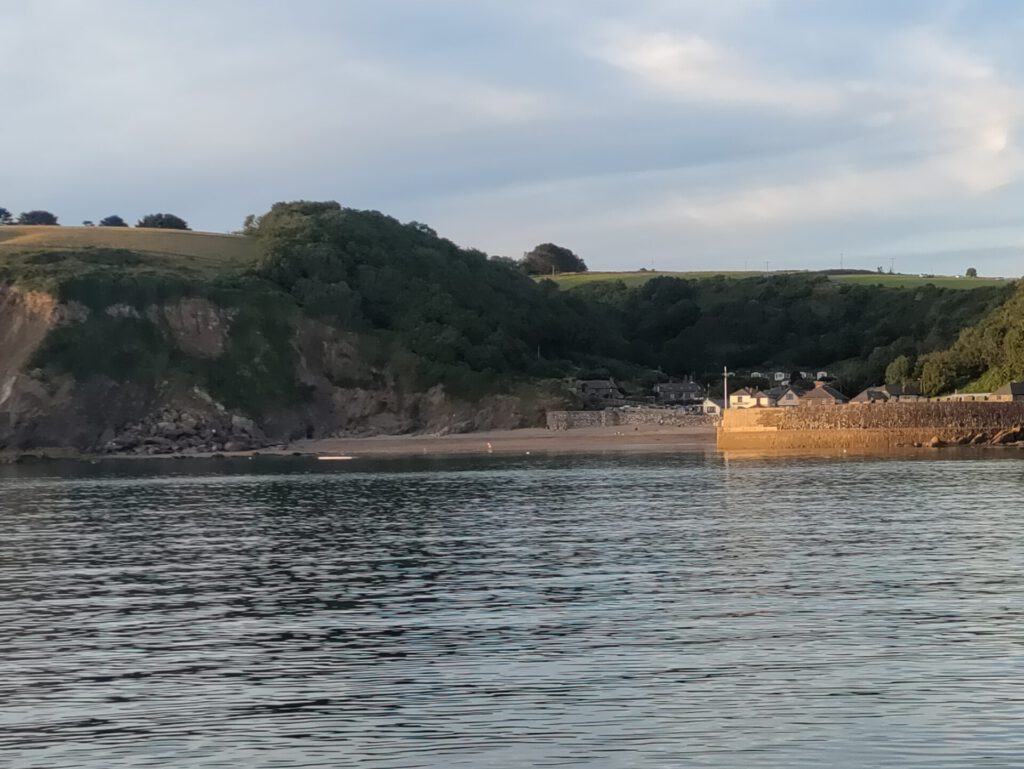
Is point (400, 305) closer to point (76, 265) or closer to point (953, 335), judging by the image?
point (76, 265)

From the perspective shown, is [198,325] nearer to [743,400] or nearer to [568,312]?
[743,400]

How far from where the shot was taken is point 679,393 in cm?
14450

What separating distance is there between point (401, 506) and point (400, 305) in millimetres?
88318

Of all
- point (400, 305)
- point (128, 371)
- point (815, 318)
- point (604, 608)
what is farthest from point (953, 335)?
point (604, 608)

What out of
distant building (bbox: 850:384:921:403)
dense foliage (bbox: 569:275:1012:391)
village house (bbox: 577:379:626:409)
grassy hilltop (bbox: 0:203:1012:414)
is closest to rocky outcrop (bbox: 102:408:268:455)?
grassy hilltop (bbox: 0:203:1012:414)

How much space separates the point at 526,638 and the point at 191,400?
98472mm

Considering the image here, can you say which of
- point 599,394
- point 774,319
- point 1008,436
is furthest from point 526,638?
point 774,319

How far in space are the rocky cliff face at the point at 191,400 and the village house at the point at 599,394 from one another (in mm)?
4655

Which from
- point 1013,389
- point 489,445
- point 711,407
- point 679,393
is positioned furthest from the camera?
point 679,393

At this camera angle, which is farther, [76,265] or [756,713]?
[76,265]

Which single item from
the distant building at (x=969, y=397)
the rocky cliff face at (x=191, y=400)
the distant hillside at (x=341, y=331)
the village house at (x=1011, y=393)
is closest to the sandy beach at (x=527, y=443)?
the rocky cliff face at (x=191, y=400)

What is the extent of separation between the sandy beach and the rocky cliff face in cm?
254

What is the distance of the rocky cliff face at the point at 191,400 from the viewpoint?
116 m

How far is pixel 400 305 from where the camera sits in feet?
474
